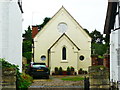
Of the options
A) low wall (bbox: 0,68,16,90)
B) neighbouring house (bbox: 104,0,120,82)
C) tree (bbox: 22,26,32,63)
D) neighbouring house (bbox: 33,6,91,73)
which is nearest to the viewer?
low wall (bbox: 0,68,16,90)

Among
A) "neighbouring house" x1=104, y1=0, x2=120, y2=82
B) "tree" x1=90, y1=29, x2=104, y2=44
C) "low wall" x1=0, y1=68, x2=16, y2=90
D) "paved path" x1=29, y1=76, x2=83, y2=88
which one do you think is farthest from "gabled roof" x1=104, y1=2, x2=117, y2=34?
"tree" x1=90, y1=29, x2=104, y2=44

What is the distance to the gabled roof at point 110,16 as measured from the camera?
13423 millimetres

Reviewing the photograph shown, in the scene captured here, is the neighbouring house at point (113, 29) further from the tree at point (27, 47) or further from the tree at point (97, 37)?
the tree at point (97, 37)

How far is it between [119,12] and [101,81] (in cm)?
328

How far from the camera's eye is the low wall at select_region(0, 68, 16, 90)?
26.3 feet

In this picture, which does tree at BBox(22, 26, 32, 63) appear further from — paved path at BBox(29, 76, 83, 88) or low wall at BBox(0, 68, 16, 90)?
low wall at BBox(0, 68, 16, 90)

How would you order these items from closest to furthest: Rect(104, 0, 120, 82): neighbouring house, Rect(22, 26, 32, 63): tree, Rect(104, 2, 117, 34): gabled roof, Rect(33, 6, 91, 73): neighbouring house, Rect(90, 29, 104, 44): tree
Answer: Rect(104, 0, 120, 82): neighbouring house < Rect(104, 2, 117, 34): gabled roof < Rect(33, 6, 91, 73): neighbouring house < Rect(22, 26, 32, 63): tree < Rect(90, 29, 104, 44): tree

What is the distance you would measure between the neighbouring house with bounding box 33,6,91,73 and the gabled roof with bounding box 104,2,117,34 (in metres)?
16.2

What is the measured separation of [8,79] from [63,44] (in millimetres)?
22871

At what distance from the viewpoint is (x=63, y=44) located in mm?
31031

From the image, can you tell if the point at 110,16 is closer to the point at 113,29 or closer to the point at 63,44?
the point at 113,29

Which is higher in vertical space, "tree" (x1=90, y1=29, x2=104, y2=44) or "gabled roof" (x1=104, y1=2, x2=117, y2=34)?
"tree" (x1=90, y1=29, x2=104, y2=44)

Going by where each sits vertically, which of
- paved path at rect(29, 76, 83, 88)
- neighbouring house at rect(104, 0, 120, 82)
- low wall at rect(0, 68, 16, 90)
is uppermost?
neighbouring house at rect(104, 0, 120, 82)

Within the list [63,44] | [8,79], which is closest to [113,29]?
[8,79]
